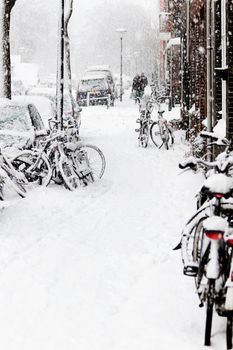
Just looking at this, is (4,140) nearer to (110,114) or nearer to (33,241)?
(33,241)

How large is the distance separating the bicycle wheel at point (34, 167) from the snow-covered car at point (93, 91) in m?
25.5

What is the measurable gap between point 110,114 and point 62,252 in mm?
24357

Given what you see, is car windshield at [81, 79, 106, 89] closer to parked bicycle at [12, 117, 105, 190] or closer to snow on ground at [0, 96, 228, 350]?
snow on ground at [0, 96, 228, 350]

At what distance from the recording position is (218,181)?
507cm

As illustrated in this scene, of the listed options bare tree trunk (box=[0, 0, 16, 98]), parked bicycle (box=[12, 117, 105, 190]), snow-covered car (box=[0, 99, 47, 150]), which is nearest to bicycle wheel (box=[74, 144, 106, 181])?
parked bicycle (box=[12, 117, 105, 190])

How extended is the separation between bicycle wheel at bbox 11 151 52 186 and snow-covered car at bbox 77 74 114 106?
83.8ft

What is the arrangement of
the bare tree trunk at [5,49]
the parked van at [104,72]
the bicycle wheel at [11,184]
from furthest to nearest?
the parked van at [104,72] → the bare tree trunk at [5,49] → the bicycle wheel at [11,184]

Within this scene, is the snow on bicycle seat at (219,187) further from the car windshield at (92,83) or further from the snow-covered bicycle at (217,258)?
the car windshield at (92,83)

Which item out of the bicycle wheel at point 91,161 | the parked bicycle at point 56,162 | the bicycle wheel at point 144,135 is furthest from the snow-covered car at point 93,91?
the parked bicycle at point 56,162

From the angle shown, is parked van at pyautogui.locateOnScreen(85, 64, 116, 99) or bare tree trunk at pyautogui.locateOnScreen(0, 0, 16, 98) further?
parked van at pyautogui.locateOnScreen(85, 64, 116, 99)

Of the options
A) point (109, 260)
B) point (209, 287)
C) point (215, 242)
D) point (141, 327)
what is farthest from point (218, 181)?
point (109, 260)

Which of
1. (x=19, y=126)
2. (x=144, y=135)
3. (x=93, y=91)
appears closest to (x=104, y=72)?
(x=93, y=91)

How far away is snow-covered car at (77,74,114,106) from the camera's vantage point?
3766cm

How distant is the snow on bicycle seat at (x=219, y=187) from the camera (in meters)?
4.99
